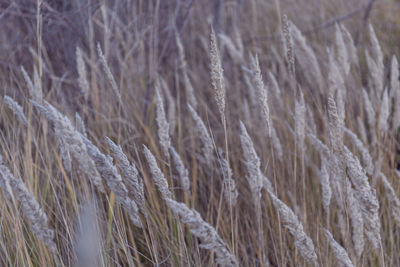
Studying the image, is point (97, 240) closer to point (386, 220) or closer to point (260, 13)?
point (386, 220)

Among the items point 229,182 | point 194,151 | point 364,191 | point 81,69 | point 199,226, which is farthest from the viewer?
point 194,151

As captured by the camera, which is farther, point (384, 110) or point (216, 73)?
point (384, 110)

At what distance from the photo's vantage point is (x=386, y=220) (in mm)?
1495

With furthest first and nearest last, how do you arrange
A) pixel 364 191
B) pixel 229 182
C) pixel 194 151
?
pixel 194 151
pixel 229 182
pixel 364 191

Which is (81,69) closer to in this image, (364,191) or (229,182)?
(229,182)

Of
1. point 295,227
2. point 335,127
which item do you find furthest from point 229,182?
point 335,127

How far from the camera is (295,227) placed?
879mm

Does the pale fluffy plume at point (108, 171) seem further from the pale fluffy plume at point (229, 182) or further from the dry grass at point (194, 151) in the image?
the pale fluffy plume at point (229, 182)

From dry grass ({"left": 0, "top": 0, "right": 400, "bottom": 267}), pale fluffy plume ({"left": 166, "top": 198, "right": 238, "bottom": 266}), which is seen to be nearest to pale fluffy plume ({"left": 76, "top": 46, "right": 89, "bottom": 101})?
dry grass ({"left": 0, "top": 0, "right": 400, "bottom": 267})

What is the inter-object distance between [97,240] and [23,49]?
1663mm

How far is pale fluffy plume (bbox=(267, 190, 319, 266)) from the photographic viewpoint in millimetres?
866

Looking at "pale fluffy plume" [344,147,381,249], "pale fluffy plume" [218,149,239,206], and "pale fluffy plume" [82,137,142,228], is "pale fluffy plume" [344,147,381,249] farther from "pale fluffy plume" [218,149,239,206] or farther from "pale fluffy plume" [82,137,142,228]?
"pale fluffy plume" [82,137,142,228]

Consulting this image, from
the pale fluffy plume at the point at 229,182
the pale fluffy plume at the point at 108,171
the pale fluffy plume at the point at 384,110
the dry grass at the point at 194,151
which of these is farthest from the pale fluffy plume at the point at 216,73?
the pale fluffy plume at the point at 384,110

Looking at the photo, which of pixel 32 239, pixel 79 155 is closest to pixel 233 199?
pixel 79 155
